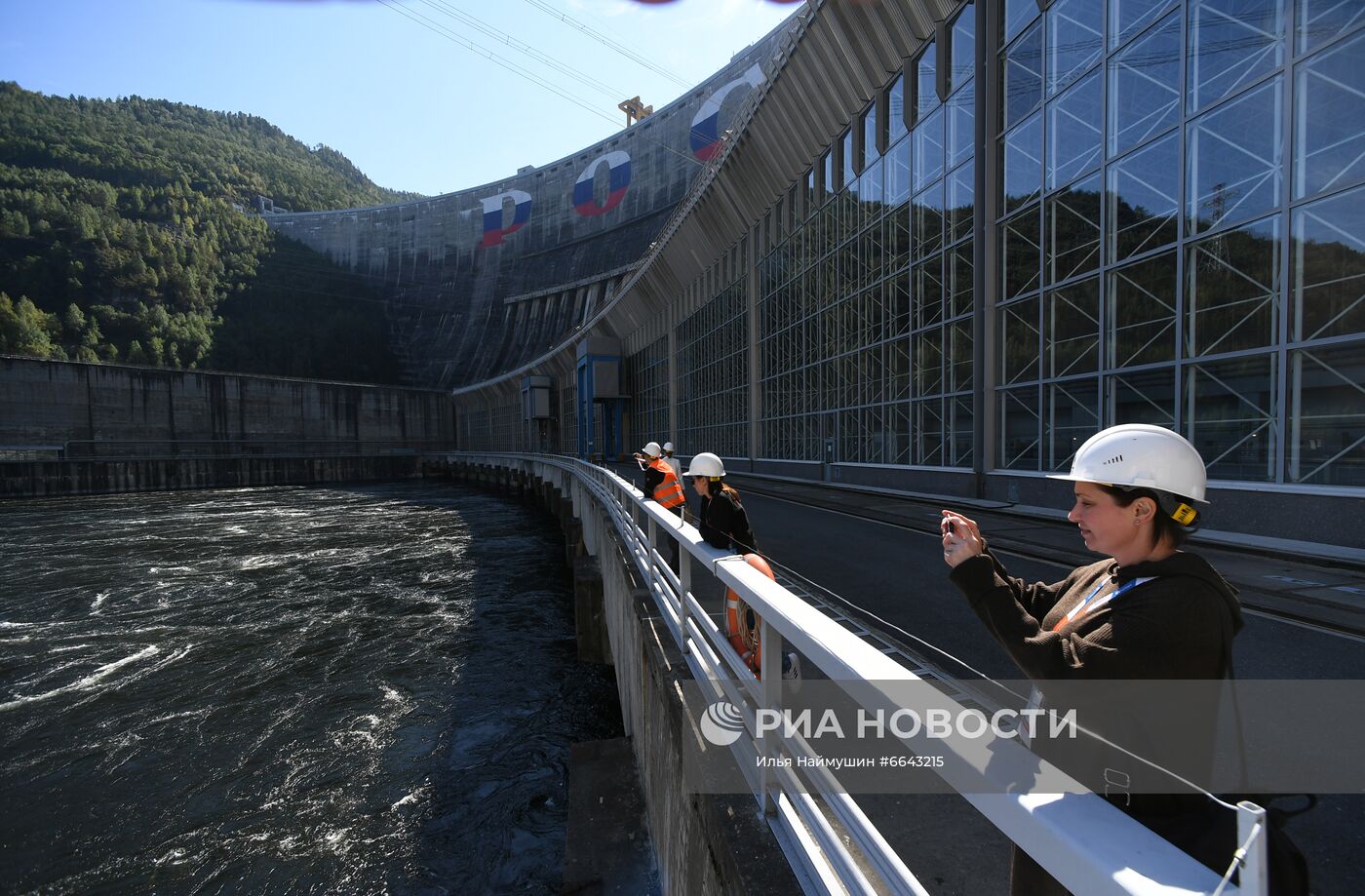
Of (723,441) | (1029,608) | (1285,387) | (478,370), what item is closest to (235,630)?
(1029,608)

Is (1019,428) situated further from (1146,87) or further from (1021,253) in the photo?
(1146,87)

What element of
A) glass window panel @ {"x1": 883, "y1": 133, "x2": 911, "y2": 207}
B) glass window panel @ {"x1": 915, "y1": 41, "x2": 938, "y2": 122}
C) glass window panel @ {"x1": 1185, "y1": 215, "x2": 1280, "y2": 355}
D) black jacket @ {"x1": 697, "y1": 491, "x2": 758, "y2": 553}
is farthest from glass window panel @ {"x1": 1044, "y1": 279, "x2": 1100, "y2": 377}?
black jacket @ {"x1": 697, "y1": 491, "x2": 758, "y2": 553}

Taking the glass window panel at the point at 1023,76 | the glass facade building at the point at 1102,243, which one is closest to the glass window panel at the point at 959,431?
the glass facade building at the point at 1102,243

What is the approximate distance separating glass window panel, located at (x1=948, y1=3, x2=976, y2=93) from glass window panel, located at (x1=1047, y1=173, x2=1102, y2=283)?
4.54 metres

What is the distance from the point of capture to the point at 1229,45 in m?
9.61

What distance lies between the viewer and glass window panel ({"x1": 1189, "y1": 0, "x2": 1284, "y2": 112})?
357 inches

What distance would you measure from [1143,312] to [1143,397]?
1462 mm

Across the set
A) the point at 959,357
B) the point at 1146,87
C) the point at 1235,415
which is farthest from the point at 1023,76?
the point at 1235,415

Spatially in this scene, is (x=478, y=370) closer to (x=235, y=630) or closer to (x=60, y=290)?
(x=60, y=290)

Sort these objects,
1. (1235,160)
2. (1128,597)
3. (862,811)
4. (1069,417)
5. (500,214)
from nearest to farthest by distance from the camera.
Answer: (1128,597) → (862,811) → (1235,160) → (1069,417) → (500,214)

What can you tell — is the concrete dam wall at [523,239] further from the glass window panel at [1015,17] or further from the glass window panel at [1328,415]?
the glass window panel at [1328,415]

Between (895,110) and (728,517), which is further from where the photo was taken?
(895,110)

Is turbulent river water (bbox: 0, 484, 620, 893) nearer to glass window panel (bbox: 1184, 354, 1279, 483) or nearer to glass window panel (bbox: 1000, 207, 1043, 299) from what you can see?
glass window panel (bbox: 1184, 354, 1279, 483)

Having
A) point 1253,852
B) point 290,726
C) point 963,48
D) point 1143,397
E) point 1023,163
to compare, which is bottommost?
point 290,726
